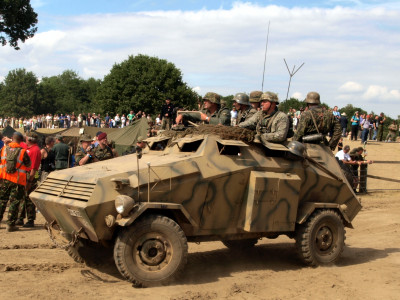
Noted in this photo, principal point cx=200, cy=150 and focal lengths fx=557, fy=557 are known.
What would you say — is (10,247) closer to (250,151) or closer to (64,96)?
(250,151)

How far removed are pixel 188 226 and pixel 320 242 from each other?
2372 millimetres

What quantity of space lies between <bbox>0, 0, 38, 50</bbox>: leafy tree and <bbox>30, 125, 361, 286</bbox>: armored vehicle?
96.8 ft

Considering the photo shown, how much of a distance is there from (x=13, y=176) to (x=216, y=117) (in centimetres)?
445

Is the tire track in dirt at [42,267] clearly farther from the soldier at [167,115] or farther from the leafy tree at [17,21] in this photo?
the leafy tree at [17,21]

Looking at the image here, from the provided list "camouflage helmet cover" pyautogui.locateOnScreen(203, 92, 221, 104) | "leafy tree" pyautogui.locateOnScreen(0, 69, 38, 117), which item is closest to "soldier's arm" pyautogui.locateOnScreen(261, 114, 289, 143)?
"camouflage helmet cover" pyautogui.locateOnScreen(203, 92, 221, 104)

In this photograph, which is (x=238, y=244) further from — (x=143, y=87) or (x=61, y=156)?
(x=143, y=87)

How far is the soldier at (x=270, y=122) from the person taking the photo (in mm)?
8482

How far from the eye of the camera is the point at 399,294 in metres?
7.23

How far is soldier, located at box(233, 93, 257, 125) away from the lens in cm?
989

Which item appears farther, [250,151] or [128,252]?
[250,151]

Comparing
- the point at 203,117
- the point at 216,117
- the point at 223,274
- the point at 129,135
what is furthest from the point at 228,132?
the point at 129,135

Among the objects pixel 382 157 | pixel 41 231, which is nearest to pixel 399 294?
pixel 41 231

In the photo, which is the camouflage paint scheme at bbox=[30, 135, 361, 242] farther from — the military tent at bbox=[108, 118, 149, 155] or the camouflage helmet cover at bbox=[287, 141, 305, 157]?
the military tent at bbox=[108, 118, 149, 155]

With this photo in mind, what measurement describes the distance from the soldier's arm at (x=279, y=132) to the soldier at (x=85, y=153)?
406 cm
